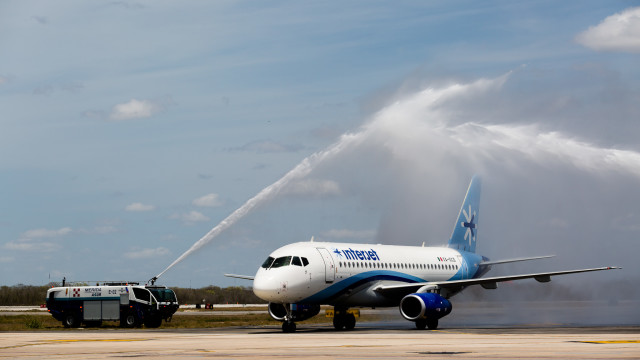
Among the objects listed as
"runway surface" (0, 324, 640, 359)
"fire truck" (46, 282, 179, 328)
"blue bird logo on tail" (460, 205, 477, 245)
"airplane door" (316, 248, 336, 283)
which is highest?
"blue bird logo on tail" (460, 205, 477, 245)

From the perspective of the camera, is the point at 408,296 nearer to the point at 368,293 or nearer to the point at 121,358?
the point at 368,293

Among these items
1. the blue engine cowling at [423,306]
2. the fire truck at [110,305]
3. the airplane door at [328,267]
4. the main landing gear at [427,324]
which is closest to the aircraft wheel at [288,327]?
the airplane door at [328,267]

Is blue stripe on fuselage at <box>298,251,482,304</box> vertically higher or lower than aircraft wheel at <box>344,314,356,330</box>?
higher

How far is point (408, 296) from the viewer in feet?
155

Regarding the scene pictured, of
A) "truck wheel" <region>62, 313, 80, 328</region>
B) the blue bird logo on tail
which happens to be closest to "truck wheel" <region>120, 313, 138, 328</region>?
"truck wheel" <region>62, 313, 80, 328</region>

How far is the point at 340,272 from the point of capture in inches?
1841

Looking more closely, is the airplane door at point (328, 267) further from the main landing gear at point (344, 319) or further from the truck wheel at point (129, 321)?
the truck wheel at point (129, 321)

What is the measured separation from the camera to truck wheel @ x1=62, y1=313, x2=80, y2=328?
54.4 meters

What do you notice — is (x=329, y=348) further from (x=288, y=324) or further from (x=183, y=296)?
(x=183, y=296)

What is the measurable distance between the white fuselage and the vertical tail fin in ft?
24.9

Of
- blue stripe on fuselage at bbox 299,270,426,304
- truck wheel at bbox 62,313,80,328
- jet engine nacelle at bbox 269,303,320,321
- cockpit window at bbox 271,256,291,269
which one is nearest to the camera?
cockpit window at bbox 271,256,291,269

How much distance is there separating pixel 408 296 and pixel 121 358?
24.1 m

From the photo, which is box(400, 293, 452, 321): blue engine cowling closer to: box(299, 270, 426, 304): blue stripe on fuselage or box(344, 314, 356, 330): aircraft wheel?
box(299, 270, 426, 304): blue stripe on fuselage

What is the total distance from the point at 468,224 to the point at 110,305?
26.5m
